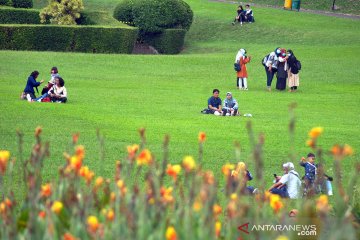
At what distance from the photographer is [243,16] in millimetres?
48625

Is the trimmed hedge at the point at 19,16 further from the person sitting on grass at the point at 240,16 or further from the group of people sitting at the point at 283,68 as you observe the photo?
the group of people sitting at the point at 283,68

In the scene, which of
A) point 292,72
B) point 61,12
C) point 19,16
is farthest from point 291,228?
point 19,16

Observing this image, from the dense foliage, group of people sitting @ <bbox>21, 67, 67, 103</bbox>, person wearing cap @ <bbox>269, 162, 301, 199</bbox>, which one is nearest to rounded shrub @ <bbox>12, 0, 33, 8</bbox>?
the dense foliage

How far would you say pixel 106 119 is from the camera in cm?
2242

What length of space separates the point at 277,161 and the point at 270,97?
41.6ft

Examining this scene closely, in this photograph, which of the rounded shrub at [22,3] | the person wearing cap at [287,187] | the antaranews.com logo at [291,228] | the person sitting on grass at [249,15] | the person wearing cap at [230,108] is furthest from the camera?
the person sitting on grass at [249,15]

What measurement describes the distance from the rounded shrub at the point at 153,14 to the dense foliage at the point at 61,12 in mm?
2963

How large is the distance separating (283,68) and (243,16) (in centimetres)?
1623

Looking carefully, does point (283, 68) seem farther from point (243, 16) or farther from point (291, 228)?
point (291, 228)

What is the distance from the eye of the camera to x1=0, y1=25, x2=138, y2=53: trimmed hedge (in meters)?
39.2

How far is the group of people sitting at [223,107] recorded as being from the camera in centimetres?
2494

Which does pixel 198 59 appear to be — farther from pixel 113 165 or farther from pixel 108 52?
pixel 113 165

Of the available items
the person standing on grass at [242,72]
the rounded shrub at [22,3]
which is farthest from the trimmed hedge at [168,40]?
the person standing on grass at [242,72]

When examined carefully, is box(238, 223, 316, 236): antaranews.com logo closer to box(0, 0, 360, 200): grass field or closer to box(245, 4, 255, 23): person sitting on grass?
box(0, 0, 360, 200): grass field
